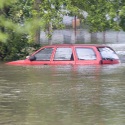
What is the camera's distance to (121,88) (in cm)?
1811

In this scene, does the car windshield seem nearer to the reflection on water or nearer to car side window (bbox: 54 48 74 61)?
the reflection on water

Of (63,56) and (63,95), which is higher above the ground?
(63,56)

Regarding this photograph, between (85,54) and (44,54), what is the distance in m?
1.71

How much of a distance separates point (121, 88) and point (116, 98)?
2472 millimetres

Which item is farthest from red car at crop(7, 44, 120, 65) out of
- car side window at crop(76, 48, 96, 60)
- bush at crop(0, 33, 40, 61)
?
bush at crop(0, 33, 40, 61)

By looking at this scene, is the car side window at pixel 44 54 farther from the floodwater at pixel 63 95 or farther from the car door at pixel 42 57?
the floodwater at pixel 63 95

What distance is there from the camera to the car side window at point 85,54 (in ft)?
80.6

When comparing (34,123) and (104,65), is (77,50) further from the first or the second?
(34,123)

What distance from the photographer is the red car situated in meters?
24.6

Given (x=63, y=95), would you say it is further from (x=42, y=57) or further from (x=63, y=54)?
(x=42, y=57)

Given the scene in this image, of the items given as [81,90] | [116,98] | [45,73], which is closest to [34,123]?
[116,98]

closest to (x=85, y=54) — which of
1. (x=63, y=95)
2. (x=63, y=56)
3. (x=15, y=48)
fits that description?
(x=63, y=56)

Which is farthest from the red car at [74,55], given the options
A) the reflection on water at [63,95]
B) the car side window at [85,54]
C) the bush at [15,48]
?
the bush at [15,48]

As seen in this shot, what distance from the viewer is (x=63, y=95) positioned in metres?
16.4
